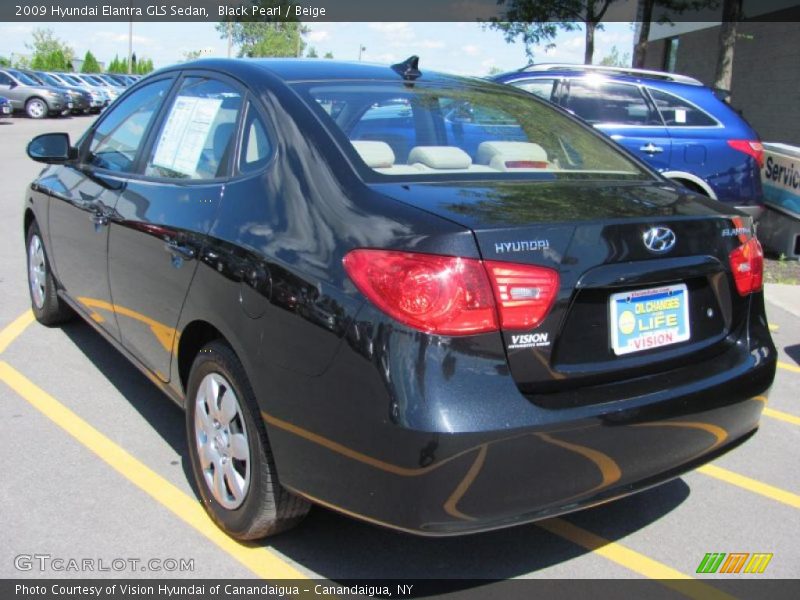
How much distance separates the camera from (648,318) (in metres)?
2.64

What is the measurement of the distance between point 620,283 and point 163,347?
192 cm

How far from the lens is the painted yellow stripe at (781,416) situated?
4.47 meters

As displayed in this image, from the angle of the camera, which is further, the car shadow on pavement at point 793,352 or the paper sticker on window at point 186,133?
the car shadow on pavement at point 793,352

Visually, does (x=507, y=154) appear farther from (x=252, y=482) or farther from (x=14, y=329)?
(x=14, y=329)

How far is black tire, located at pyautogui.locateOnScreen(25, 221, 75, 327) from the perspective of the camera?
5.23 metres

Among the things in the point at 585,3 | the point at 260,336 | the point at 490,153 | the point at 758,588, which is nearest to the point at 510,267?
the point at 260,336

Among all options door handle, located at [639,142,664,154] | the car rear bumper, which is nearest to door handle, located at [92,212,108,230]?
the car rear bumper

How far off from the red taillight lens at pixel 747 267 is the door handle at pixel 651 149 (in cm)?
523

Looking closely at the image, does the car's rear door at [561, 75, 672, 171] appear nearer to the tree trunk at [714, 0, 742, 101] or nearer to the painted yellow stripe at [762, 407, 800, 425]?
the painted yellow stripe at [762, 407, 800, 425]

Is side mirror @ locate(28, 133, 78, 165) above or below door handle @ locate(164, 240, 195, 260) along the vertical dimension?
above

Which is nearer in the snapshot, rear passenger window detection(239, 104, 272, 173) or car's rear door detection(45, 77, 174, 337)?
rear passenger window detection(239, 104, 272, 173)

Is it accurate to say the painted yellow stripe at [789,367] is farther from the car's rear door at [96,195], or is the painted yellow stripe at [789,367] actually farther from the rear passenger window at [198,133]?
the car's rear door at [96,195]

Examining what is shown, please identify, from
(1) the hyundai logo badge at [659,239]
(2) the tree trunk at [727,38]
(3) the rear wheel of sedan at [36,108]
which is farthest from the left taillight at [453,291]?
(3) the rear wheel of sedan at [36,108]

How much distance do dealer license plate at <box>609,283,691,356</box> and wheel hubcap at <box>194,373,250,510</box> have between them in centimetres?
132
